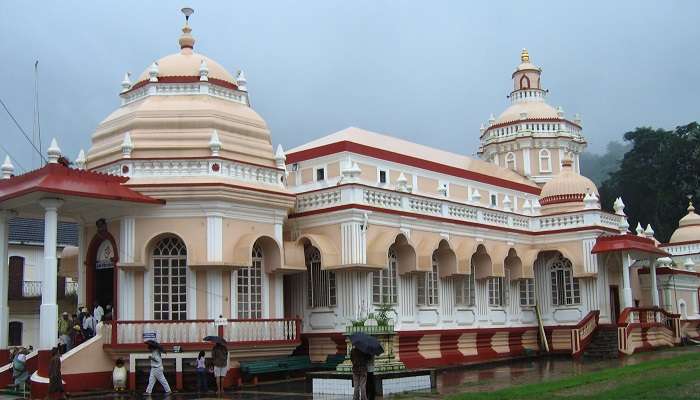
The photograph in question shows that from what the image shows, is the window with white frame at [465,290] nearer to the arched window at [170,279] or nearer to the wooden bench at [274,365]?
the wooden bench at [274,365]

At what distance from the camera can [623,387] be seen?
15445 mm

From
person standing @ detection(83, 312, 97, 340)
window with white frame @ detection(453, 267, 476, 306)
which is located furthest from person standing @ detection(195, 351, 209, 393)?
window with white frame @ detection(453, 267, 476, 306)

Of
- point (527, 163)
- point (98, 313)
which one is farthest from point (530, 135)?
point (98, 313)

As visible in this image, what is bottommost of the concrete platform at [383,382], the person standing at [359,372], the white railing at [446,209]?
the concrete platform at [383,382]

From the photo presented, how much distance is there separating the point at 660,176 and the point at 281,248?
153 ft

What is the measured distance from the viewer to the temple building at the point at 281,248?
843 inches

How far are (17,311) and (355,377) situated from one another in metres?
24.5

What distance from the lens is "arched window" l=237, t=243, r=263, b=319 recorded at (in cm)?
2306

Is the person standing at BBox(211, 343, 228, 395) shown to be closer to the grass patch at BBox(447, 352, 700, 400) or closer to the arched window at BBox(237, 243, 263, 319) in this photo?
the arched window at BBox(237, 243, 263, 319)

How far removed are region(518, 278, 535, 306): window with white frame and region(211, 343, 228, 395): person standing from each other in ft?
48.3

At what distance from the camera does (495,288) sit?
30.5 m

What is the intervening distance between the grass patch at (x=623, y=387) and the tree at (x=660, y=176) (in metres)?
45.9

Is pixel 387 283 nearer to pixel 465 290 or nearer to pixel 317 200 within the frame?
pixel 317 200

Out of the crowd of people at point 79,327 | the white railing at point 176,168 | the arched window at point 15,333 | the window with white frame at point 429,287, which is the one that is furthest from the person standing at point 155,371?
the arched window at point 15,333
